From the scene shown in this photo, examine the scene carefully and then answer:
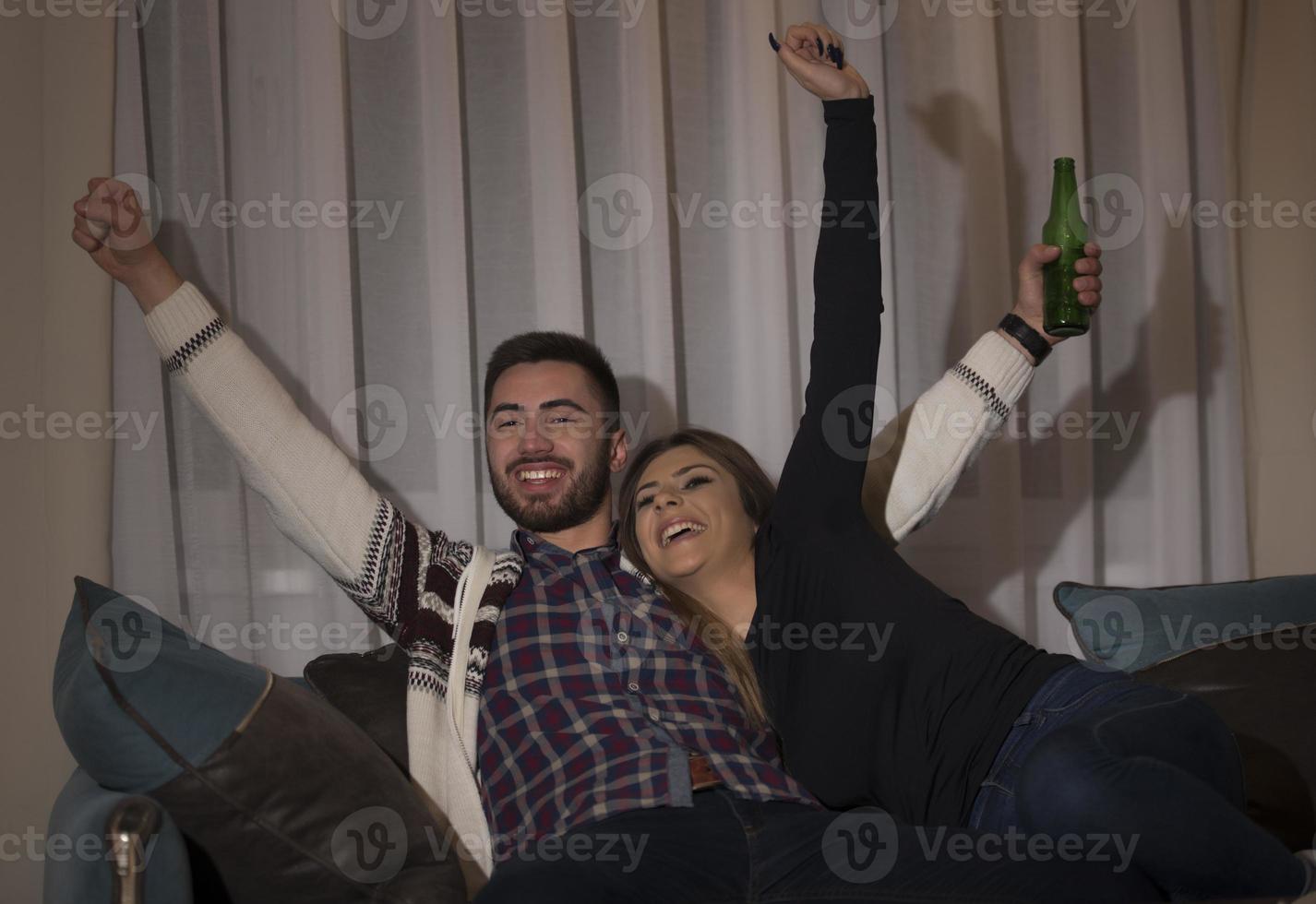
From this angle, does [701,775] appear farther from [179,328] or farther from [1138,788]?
[179,328]

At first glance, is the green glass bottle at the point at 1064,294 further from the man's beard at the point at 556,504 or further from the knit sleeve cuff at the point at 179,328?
the knit sleeve cuff at the point at 179,328

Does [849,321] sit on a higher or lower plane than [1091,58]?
lower

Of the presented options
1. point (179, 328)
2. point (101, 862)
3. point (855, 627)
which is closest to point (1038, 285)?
point (855, 627)

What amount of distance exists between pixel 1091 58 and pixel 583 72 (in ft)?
3.91

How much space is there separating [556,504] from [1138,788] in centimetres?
95

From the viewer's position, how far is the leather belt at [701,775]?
1531 mm

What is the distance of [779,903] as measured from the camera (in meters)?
1.34

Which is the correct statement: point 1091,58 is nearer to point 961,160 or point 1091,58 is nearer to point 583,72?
point 961,160

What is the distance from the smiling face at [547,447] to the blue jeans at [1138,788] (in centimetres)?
75

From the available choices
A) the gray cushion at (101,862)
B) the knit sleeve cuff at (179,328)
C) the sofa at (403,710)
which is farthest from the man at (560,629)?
the gray cushion at (101,862)

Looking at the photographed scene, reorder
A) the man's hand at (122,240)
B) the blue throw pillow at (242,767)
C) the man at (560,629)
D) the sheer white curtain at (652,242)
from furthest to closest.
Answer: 1. the sheer white curtain at (652,242)
2. the man's hand at (122,240)
3. the man at (560,629)
4. the blue throw pillow at (242,767)

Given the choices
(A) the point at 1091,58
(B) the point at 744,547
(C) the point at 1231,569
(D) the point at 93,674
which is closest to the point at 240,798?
(D) the point at 93,674

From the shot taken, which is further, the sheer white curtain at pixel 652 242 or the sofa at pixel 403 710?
the sheer white curtain at pixel 652 242

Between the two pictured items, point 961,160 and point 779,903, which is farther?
point 961,160
